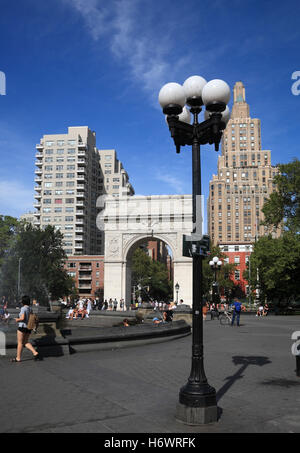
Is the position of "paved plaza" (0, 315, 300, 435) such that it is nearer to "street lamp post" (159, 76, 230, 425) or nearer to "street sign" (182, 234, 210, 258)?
"street lamp post" (159, 76, 230, 425)

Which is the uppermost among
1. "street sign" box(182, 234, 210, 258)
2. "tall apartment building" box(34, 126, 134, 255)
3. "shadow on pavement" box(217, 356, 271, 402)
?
"tall apartment building" box(34, 126, 134, 255)

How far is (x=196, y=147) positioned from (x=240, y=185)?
111 m

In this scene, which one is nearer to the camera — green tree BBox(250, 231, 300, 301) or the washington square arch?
green tree BBox(250, 231, 300, 301)

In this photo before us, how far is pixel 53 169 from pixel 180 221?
2196 inches

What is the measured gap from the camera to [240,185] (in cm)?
11388

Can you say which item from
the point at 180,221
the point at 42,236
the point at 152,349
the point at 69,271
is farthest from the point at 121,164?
the point at 152,349

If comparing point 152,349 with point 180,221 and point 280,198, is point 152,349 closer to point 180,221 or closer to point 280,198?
point 280,198

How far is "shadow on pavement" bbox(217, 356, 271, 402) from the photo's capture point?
22.0 ft

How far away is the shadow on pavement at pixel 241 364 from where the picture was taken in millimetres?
6699

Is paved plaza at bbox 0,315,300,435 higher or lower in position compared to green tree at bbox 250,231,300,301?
lower

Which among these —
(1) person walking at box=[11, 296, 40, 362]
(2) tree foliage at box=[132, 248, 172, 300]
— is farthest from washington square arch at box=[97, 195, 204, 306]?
(1) person walking at box=[11, 296, 40, 362]

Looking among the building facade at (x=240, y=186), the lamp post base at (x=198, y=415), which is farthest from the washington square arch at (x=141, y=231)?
the building facade at (x=240, y=186)
